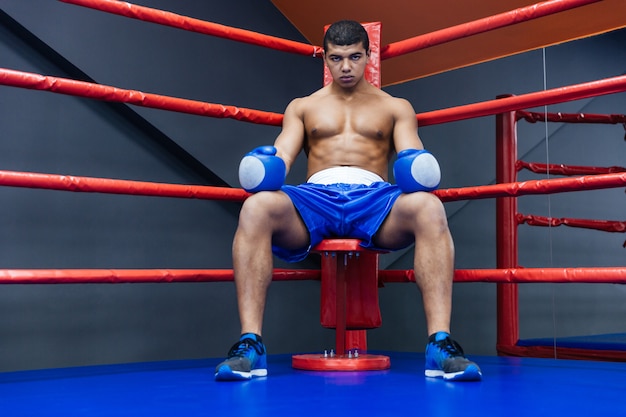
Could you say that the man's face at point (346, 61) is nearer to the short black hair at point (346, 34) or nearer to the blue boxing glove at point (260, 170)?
the short black hair at point (346, 34)

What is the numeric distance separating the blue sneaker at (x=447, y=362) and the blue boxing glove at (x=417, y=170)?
39cm

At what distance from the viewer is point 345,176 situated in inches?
86.7

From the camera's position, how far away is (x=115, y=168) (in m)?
3.06

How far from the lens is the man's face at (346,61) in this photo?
2230 mm

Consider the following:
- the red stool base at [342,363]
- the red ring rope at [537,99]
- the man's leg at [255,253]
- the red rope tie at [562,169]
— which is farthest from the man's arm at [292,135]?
the red rope tie at [562,169]

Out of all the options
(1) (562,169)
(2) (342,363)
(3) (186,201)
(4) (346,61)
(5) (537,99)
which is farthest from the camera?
(3) (186,201)

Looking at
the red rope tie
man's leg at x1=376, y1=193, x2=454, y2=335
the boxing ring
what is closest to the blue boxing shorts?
man's leg at x1=376, y1=193, x2=454, y2=335

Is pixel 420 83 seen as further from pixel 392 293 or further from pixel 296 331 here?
pixel 296 331

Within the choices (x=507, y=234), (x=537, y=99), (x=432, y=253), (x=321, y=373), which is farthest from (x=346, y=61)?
(x=507, y=234)

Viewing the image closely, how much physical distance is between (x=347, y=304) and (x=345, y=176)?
1.31 ft

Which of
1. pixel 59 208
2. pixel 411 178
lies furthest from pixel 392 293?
pixel 411 178

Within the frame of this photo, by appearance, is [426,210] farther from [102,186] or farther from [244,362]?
[102,186]

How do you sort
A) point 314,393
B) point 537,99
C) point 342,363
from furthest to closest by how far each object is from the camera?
point 537,99 → point 342,363 → point 314,393

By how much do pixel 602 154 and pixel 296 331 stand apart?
170 cm
